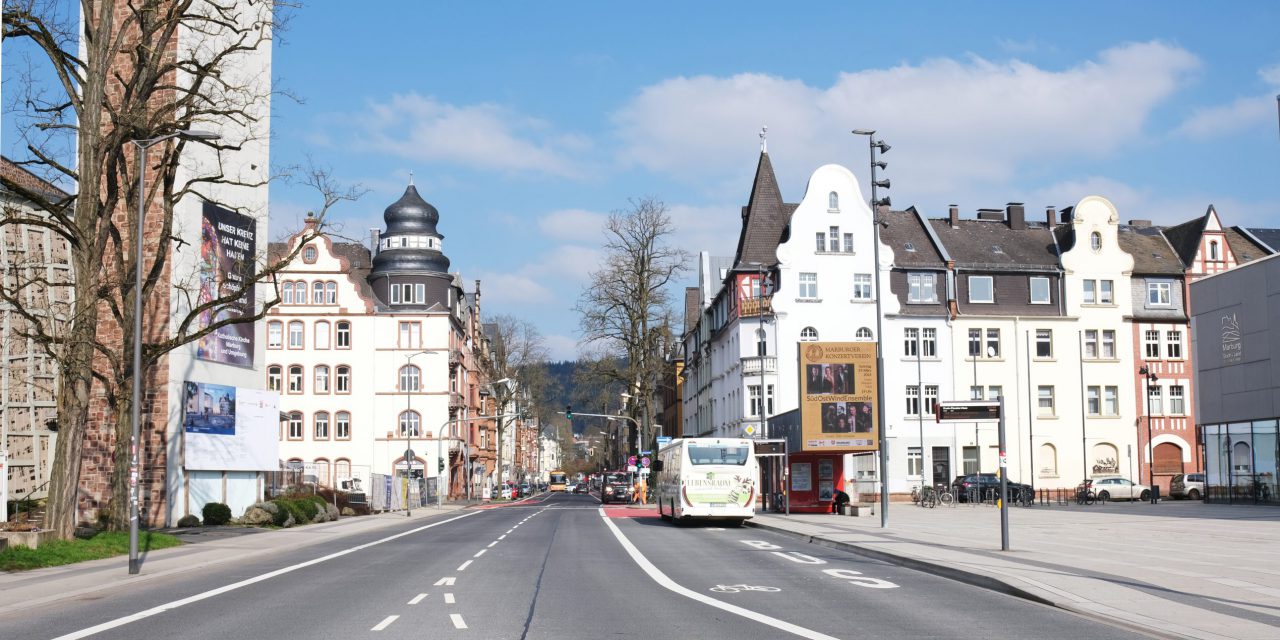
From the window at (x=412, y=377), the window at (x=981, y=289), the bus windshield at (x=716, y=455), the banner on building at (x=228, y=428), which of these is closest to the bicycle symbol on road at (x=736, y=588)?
the bus windshield at (x=716, y=455)

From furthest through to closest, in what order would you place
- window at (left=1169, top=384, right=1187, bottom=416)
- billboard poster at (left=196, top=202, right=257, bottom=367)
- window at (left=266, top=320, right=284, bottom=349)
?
window at (left=266, top=320, right=284, bottom=349)
window at (left=1169, top=384, right=1187, bottom=416)
billboard poster at (left=196, top=202, right=257, bottom=367)

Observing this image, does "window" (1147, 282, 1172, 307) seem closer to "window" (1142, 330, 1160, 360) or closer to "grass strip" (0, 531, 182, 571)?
"window" (1142, 330, 1160, 360)

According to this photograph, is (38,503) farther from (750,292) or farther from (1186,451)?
(1186,451)

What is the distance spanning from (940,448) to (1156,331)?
15.5m

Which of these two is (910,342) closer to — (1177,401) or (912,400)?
(912,400)

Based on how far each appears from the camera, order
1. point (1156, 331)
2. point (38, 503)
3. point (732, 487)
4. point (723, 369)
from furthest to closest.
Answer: point (723, 369)
point (1156, 331)
point (38, 503)
point (732, 487)

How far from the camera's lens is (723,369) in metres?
74.5

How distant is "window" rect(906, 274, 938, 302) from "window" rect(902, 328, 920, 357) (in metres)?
1.91

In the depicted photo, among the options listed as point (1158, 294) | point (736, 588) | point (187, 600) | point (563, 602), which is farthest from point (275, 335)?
point (563, 602)

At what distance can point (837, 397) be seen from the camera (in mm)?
43875

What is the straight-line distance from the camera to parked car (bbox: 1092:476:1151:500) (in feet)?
201

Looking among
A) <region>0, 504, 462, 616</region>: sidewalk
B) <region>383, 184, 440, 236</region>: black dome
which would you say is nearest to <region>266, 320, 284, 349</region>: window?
<region>383, 184, 440, 236</region>: black dome

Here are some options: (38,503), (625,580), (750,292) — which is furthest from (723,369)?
(625,580)

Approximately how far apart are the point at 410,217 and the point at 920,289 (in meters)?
42.4
